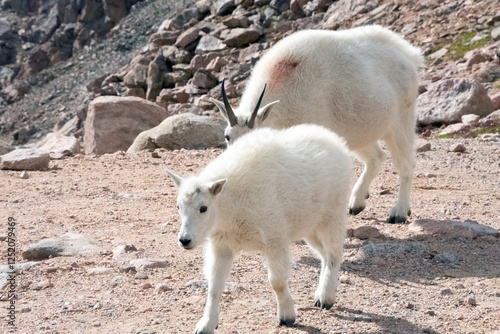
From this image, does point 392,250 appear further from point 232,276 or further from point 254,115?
point 254,115

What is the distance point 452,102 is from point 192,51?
21.5 meters

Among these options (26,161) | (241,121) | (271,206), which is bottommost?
(26,161)

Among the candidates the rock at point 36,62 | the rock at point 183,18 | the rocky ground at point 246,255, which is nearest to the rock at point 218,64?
the rock at point 183,18

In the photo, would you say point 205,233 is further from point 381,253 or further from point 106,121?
point 106,121

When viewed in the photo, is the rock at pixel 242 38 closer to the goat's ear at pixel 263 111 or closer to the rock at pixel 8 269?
the goat's ear at pixel 263 111

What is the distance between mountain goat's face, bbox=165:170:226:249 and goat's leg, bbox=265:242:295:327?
55 cm

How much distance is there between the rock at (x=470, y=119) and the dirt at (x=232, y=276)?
20.7 ft

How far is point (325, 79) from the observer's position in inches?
351

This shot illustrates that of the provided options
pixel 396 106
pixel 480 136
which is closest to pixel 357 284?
pixel 396 106

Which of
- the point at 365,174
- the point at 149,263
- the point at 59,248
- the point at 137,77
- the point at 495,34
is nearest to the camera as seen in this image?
the point at 149,263

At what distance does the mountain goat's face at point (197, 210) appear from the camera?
5.26 meters

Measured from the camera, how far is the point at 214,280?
18.1 feet

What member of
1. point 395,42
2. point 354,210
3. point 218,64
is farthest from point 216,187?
point 218,64

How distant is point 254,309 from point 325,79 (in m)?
3.87
